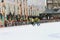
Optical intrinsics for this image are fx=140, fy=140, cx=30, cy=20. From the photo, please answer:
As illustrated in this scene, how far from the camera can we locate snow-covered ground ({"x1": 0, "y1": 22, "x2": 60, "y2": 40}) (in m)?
0.71

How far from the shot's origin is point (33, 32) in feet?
2.58

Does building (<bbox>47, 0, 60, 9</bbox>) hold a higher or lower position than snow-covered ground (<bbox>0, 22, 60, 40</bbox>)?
higher

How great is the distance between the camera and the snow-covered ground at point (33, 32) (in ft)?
2.34

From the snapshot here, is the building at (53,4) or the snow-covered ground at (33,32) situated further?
the building at (53,4)

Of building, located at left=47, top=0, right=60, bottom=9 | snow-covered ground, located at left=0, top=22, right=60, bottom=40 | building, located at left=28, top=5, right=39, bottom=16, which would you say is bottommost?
snow-covered ground, located at left=0, top=22, right=60, bottom=40

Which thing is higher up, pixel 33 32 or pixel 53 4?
pixel 53 4

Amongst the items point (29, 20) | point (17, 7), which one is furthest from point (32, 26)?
point (17, 7)

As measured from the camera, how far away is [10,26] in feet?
2.42

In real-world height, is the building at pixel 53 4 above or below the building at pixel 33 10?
above

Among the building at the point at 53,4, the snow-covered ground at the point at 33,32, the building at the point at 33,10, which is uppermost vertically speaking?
the building at the point at 53,4

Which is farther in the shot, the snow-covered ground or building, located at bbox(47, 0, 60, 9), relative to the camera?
building, located at bbox(47, 0, 60, 9)

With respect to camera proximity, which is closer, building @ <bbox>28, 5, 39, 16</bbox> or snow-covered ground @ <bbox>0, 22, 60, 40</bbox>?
snow-covered ground @ <bbox>0, 22, 60, 40</bbox>

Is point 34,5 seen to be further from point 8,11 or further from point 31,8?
point 8,11

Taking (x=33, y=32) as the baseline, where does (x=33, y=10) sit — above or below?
above
